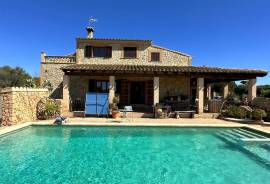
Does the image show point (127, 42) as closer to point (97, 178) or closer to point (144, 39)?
point (144, 39)

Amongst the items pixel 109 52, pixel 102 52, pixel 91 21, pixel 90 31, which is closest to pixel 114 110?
pixel 109 52

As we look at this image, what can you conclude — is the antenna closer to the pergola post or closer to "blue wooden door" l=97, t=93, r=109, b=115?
the pergola post

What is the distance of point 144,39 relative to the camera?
74.8ft

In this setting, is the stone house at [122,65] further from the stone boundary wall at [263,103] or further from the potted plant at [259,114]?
the potted plant at [259,114]

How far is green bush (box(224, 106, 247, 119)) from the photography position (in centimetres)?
1681

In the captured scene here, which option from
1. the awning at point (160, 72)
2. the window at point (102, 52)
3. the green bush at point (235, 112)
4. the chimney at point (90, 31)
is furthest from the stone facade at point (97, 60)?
the green bush at point (235, 112)

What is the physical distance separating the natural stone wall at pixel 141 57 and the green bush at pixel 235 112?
7916 millimetres

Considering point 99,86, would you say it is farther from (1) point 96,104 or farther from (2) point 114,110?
(2) point 114,110

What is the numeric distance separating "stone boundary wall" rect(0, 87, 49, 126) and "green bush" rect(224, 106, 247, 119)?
1488 cm

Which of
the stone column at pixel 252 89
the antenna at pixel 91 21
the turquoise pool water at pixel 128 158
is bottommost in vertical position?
the turquoise pool water at pixel 128 158

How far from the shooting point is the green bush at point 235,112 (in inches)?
662

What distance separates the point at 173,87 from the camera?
74.2ft

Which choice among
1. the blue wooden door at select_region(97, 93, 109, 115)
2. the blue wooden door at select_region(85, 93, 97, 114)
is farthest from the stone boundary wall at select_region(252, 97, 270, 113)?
the blue wooden door at select_region(85, 93, 97, 114)

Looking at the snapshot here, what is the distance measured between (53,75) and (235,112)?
56.2ft
